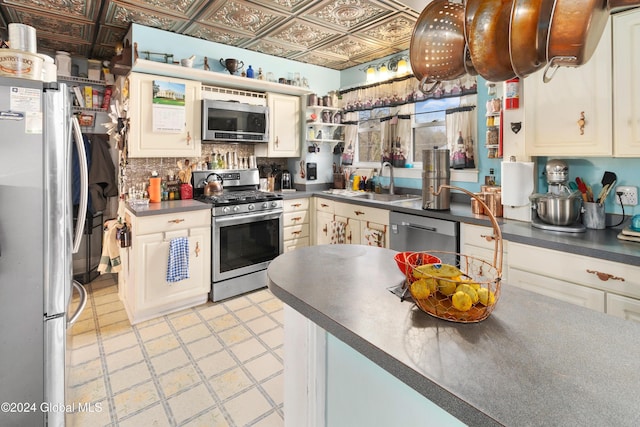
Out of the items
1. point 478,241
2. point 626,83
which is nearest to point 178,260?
point 478,241

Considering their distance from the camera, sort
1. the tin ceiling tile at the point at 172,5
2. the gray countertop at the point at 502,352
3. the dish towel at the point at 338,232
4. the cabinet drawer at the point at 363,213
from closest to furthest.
Answer: 1. the gray countertop at the point at 502,352
2. the tin ceiling tile at the point at 172,5
3. the cabinet drawer at the point at 363,213
4. the dish towel at the point at 338,232

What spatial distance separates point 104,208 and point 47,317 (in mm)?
2665

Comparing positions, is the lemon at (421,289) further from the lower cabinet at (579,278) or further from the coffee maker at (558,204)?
the coffee maker at (558,204)

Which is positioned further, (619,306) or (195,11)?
(195,11)

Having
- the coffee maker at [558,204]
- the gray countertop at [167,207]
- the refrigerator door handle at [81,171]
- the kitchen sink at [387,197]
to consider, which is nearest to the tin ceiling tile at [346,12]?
the kitchen sink at [387,197]

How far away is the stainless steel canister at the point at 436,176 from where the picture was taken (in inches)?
111

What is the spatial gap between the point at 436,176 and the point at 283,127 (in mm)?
2015

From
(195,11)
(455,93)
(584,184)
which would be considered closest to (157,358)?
(195,11)

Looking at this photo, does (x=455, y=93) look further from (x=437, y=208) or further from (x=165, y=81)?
(x=165, y=81)

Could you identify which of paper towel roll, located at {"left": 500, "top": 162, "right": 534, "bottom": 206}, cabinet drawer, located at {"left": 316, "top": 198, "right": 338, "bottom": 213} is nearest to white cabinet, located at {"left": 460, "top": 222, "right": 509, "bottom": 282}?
paper towel roll, located at {"left": 500, "top": 162, "right": 534, "bottom": 206}

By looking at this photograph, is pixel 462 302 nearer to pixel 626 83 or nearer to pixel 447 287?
pixel 447 287

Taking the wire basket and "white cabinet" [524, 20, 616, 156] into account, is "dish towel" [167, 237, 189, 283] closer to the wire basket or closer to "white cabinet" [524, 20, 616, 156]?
the wire basket

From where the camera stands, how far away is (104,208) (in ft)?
12.8

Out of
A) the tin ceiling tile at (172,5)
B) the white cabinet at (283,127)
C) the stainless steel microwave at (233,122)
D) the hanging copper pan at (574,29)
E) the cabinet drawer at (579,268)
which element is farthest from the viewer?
the white cabinet at (283,127)
